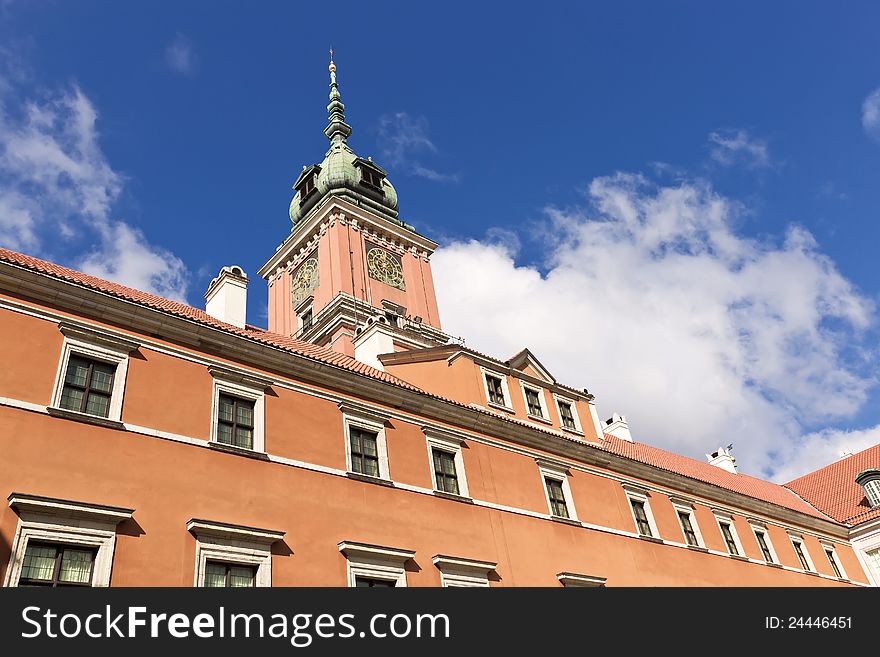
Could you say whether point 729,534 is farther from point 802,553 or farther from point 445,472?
point 445,472

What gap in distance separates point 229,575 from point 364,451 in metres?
5.19

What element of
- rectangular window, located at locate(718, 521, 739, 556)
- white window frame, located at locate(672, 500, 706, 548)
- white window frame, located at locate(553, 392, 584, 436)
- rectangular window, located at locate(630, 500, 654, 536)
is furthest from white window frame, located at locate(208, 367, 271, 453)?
rectangular window, located at locate(718, 521, 739, 556)

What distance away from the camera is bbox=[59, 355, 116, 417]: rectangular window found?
49.6 feet

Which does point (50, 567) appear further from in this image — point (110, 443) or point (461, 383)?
point (461, 383)

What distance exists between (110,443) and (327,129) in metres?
60.3

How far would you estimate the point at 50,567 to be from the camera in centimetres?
1292

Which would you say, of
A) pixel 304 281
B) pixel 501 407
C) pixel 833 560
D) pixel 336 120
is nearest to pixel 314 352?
pixel 501 407

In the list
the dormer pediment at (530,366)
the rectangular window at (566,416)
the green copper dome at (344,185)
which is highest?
the green copper dome at (344,185)

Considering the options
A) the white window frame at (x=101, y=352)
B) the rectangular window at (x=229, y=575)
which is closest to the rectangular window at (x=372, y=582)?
the rectangular window at (x=229, y=575)

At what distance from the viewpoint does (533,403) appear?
85.3ft

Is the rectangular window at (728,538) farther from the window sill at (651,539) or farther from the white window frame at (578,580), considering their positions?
the white window frame at (578,580)

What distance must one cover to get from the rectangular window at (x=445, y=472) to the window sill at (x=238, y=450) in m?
5.19

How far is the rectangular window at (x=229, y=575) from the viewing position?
1455cm
